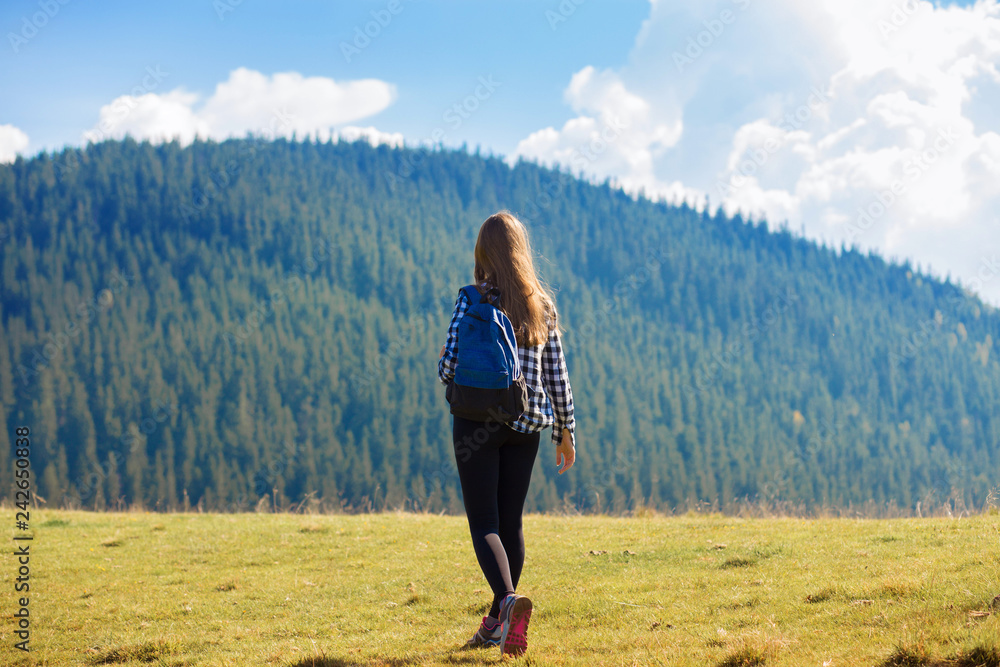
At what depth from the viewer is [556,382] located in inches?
174

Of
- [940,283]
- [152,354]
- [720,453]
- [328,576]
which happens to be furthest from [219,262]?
[940,283]

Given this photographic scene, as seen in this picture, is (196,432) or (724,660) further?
(196,432)

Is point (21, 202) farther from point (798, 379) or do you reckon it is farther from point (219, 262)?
point (798, 379)

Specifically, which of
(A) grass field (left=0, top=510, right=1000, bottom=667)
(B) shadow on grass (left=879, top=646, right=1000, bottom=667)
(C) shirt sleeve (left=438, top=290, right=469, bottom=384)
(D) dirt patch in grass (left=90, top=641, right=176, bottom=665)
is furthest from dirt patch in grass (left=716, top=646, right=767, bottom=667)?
(D) dirt patch in grass (left=90, top=641, right=176, bottom=665)

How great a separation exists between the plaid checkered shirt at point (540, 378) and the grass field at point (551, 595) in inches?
51.0

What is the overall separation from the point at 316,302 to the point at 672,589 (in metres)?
130

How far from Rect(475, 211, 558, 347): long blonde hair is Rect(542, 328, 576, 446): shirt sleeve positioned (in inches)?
5.1

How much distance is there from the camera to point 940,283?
19462 centimetres

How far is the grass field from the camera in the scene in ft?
Result: 13.1

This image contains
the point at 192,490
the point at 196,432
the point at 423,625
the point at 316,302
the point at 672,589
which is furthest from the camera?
the point at 316,302

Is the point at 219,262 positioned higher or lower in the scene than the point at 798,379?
higher

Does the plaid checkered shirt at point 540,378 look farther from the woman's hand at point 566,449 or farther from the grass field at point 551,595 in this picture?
the grass field at point 551,595

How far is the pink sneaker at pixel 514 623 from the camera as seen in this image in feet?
12.6

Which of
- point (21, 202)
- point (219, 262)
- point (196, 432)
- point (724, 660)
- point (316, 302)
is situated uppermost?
point (21, 202)
